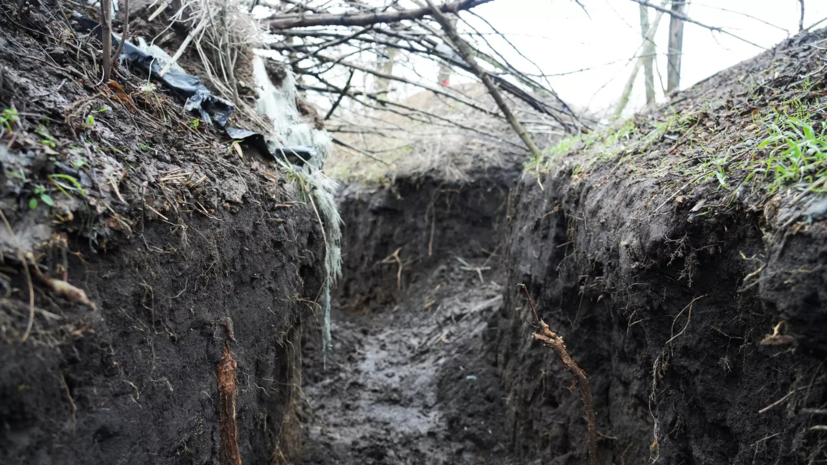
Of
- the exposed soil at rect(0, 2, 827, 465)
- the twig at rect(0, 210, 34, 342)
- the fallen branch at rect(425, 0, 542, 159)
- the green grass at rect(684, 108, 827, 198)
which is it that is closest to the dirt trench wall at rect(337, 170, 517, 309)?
the fallen branch at rect(425, 0, 542, 159)

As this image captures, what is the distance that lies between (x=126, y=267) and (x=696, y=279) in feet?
6.96

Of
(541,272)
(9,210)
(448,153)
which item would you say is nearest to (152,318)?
(9,210)

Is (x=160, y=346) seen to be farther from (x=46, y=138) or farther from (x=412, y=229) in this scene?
(x=412, y=229)

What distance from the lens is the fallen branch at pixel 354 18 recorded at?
4375 millimetres

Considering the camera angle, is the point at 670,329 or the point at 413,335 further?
the point at 413,335

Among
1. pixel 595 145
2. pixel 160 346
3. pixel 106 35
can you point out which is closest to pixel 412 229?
pixel 595 145

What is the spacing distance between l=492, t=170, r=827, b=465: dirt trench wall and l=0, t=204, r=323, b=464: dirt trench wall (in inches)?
66.5

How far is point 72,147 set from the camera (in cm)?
182

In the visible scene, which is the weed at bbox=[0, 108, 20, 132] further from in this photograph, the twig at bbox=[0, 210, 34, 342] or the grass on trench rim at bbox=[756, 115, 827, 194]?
the grass on trench rim at bbox=[756, 115, 827, 194]

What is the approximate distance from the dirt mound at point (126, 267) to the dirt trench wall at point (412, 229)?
367 cm

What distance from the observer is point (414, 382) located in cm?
512

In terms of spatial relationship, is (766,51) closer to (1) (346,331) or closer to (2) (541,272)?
(2) (541,272)

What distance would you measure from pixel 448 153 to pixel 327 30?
7.97ft

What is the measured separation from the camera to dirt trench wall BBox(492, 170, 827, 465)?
1.63m
